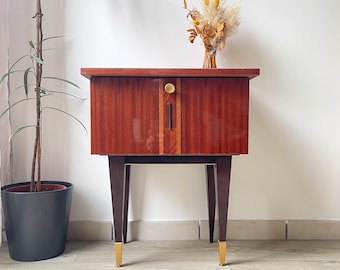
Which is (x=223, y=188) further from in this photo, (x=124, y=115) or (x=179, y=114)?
(x=124, y=115)

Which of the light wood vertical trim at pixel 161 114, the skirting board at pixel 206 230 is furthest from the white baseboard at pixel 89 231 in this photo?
the light wood vertical trim at pixel 161 114

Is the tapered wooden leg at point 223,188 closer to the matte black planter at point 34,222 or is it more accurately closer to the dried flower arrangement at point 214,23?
the dried flower arrangement at point 214,23

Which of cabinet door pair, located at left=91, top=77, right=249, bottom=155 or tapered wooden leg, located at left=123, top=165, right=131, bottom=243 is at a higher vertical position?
cabinet door pair, located at left=91, top=77, right=249, bottom=155

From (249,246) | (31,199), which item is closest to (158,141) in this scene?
(31,199)

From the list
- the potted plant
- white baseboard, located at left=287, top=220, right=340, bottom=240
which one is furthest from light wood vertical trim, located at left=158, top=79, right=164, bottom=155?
white baseboard, located at left=287, top=220, right=340, bottom=240

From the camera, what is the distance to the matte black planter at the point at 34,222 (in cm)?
117

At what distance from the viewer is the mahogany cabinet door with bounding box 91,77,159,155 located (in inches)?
42.6

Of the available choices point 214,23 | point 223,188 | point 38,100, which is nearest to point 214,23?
point 214,23

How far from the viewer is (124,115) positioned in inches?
42.8

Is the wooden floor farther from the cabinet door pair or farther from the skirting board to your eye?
the cabinet door pair

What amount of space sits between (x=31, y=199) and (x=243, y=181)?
85 centimetres

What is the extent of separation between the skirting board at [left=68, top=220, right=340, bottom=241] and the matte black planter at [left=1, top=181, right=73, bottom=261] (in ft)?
0.67

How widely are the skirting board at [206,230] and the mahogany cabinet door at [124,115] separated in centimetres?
49

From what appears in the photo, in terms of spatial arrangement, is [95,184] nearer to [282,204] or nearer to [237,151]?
[237,151]
